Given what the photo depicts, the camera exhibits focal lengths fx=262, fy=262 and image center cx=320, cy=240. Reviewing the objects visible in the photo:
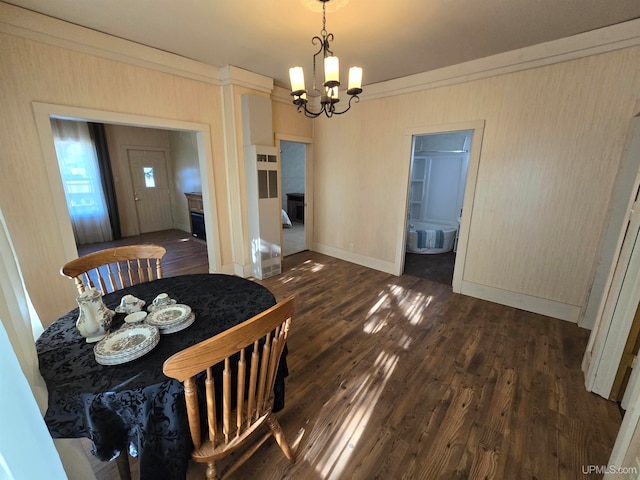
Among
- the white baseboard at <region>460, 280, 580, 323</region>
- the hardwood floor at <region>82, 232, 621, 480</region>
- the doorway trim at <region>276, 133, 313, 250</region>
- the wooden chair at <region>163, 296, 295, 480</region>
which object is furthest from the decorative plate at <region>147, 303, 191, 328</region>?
the doorway trim at <region>276, 133, 313, 250</region>

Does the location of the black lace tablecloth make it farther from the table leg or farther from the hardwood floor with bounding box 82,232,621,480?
the hardwood floor with bounding box 82,232,621,480

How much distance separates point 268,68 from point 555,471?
14.4 feet

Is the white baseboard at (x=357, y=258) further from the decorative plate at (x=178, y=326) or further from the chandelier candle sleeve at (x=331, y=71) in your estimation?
the decorative plate at (x=178, y=326)

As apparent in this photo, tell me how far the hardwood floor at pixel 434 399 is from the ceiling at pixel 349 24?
9.23 feet

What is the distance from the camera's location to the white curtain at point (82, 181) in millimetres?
5227

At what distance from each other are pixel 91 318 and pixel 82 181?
20.0ft

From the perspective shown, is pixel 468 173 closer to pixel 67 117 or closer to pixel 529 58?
pixel 529 58

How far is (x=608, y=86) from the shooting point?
2.40 meters

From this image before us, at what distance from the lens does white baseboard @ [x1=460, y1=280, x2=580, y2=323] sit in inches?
112

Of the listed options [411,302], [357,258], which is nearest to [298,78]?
[411,302]

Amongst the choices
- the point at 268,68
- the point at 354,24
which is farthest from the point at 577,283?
the point at 268,68

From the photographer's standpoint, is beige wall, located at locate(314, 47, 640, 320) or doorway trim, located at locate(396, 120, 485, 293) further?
doorway trim, located at locate(396, 120, 485, 293)

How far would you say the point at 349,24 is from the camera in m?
2.33

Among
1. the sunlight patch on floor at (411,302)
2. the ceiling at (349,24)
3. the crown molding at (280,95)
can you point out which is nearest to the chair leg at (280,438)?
the sunlight patch on floor at (411,302)
